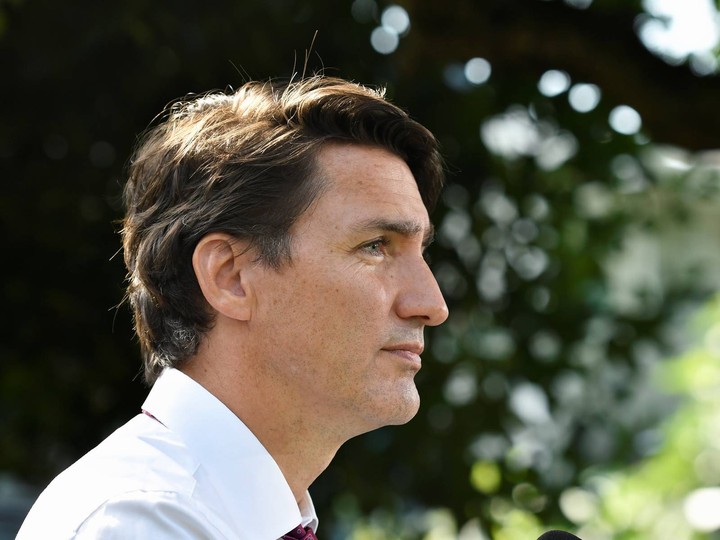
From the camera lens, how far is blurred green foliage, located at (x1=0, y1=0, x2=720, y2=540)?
4.46 meters

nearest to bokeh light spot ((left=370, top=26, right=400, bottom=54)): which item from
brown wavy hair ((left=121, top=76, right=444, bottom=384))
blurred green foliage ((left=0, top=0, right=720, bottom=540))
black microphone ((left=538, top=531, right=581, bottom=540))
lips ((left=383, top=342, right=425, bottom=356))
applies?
blurred green foliage ((left=0, top=0, right=720, bottom=540))

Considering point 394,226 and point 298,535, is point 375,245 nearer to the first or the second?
point 394,226

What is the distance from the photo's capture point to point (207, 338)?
7.18 ft

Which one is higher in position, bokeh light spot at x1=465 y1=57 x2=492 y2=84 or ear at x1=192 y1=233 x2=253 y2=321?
ear at x1=192 y1=233 x2=253 y2=321

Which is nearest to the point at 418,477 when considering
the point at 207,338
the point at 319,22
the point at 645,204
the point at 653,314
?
the point at 653,314

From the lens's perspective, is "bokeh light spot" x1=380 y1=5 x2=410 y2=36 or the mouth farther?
"bokeh light spot" x1=380 y1=5 x2=410 y2=36

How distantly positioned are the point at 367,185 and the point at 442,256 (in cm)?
267

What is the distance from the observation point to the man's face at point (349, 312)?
208cm

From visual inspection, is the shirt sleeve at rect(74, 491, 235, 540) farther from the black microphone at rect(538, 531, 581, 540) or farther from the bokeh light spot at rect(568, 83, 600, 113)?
the bokeh light spot at rect(568, 83, 600, 113)

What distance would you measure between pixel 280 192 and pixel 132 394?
2.88 metres

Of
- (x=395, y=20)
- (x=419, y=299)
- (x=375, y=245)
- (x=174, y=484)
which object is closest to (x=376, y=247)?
(x=375, y=245)

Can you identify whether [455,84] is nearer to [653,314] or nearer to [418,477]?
[653,314]

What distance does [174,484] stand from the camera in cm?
183

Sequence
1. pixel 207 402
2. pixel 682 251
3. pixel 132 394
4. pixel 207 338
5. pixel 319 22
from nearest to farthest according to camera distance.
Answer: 1. pixel 207 402
2. pixel 207 338
3. pixel 319 22
4. pixel 132 394
5. pixel 682 251
